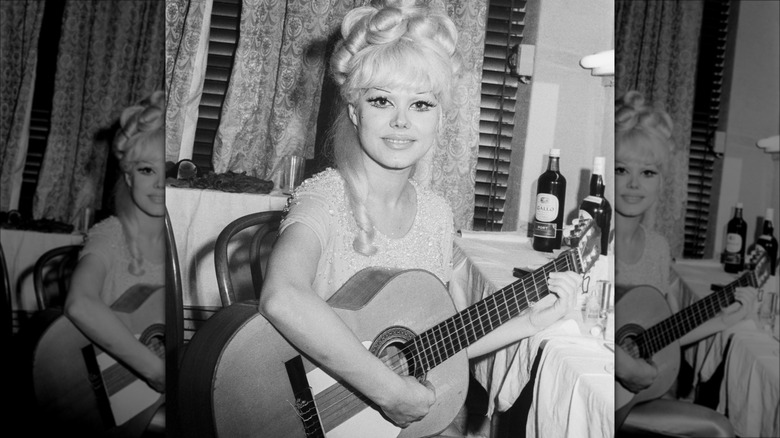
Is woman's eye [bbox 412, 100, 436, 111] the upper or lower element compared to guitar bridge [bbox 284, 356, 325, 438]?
upper

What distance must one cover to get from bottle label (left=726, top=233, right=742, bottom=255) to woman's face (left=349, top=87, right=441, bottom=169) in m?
0.72

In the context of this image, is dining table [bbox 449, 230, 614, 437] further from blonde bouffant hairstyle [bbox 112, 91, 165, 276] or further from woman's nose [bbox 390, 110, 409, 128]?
blonde bouffant hairstyle [bbox 112, 91, 165, 276]

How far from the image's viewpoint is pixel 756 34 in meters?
1.46

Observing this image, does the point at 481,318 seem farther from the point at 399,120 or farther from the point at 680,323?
the point at 680,323

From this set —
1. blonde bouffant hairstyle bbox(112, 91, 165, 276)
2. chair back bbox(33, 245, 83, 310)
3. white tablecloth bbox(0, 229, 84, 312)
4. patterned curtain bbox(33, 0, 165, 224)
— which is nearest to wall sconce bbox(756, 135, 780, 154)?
blonde bouffant hairstyle bbox(112, 91, 165, 276)

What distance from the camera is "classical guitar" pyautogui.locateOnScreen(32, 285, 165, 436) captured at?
167cm

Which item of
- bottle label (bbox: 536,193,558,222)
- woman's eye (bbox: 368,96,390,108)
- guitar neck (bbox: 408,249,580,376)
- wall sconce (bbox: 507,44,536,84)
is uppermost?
wall sconce (bbox: 507,44,536,84)

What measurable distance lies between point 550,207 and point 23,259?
141 cm

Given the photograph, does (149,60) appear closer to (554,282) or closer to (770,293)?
(554,282)

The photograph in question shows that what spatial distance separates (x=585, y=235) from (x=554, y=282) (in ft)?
0.37

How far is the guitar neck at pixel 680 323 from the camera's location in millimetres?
1432

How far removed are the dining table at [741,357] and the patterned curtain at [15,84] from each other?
1.70m

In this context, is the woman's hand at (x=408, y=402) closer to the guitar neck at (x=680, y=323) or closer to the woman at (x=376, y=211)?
the woman at (x=376, y=211)

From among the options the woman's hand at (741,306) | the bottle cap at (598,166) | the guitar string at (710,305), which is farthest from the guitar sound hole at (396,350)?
the woman's hand at (741,306)
